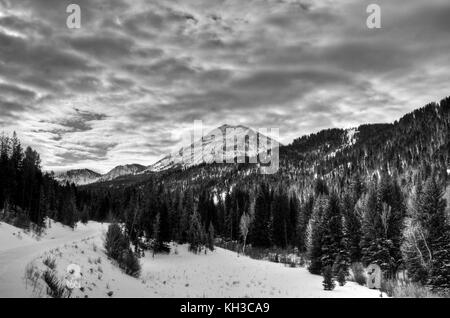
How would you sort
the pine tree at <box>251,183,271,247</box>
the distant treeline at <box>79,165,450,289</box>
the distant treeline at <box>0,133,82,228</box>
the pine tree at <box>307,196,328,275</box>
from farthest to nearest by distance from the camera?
1. the pine tree at <box>251,183,271,247</box>
2. the distant treeline at <box>0,133,82,228</box>
3. the pine tree at <box>307,196,328,275</box>
4. the distant treeline at <box>79,165,450,289</box>

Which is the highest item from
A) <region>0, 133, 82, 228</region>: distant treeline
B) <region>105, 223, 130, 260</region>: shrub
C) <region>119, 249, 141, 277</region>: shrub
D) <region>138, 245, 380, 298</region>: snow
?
<region>0, 133, 82, 228</region>: distant treeline

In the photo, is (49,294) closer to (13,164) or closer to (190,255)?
(190,255)

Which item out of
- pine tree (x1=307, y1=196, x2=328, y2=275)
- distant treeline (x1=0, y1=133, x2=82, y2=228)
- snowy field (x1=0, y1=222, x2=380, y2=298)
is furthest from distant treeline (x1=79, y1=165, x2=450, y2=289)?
distant treeline (x1=0, y1=133, x2=82, y2=228)

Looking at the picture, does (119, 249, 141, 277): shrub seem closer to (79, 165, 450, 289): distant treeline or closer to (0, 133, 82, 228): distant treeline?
(79, 165, 450, 289): distant treeline

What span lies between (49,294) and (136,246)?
27.0m

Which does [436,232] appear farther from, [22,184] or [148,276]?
[22,184]

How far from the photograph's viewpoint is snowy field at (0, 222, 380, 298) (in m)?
14.1

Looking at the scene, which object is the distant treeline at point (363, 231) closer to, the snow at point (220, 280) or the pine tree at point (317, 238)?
the pine tree at point (317, 238)

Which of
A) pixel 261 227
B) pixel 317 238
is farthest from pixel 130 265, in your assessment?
pixel 261 227

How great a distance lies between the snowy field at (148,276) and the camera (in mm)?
14134

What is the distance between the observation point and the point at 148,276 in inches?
1056
